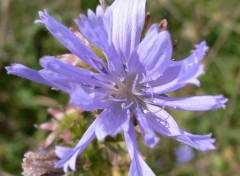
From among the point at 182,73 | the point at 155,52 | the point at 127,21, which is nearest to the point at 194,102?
the point at 182,73

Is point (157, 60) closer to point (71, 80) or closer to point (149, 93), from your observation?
point (149, 93)

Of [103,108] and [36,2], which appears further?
[36,2]

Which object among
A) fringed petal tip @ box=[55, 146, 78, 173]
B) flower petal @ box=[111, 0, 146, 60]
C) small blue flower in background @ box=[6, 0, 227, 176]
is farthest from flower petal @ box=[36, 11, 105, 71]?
fringed petal tip @ box=[55, 146, 78, 173]

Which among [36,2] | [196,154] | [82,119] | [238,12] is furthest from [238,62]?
[82,119]

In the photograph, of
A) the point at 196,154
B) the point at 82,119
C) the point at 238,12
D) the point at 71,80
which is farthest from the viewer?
the point at 238,12

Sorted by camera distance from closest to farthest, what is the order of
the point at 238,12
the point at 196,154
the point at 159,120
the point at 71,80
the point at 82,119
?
the point at 71,80 < the point at 159,120 < the point at 82,119 < the point at 196,154 < the point at 238,12

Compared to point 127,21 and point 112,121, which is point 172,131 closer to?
point 112,121

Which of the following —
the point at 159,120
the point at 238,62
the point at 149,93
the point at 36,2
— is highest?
the point at 36,2

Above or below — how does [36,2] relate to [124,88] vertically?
above

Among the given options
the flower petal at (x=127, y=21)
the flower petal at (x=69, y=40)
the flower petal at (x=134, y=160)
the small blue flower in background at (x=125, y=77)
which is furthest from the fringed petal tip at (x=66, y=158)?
the flower petal at (x=127, y=21)
